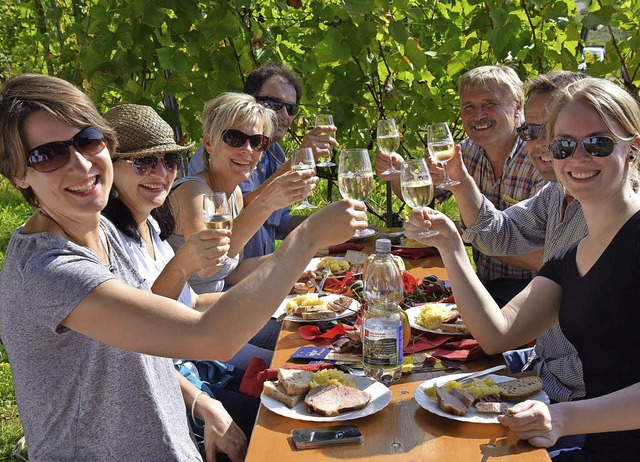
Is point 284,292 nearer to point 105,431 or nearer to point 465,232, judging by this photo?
point 105,431

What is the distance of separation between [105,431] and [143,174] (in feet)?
3.32

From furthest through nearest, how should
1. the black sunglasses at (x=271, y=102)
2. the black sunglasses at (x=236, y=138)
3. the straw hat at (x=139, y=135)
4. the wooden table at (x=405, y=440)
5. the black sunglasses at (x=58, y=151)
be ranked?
the black sunglasses at (x=271, y=102) → the black sunglasses at (x=236, y=138) → the straw hat at (x=139, y=135) → the black sunglasses at (x=58, y=151) → the wooden table at (x=405, y=440)

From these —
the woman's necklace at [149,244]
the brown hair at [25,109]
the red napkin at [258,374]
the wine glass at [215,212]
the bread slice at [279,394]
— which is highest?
the brown hair at [25,109]

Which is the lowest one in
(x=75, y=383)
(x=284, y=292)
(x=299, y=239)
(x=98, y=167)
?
(x=75, y=383)

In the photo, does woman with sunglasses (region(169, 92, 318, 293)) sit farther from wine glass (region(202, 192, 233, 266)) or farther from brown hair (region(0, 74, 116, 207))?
brown hair (region(0, 74, 116, 207))

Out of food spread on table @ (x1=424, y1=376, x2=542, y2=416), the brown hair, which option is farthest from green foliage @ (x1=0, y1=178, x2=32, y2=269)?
food spread on table @ (x1=424, y1=376, x2=542, y2=416)

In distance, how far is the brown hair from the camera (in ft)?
5.69

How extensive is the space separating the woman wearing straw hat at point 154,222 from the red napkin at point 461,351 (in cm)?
72

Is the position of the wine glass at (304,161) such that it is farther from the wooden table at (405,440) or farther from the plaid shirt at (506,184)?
the wooden table at (405,440)

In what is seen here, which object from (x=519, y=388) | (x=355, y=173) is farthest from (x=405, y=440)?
(x=355, y=173)

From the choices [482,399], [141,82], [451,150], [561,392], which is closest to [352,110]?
[141,82]

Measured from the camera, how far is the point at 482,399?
1859 millimetres

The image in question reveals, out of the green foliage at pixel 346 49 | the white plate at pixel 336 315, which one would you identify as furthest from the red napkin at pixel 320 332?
the green foliage at pixel 346 49

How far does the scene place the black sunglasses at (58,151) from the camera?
1.76 metres
